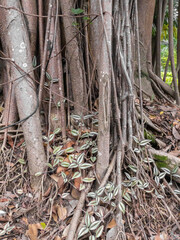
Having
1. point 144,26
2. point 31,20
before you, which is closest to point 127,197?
point 31,20

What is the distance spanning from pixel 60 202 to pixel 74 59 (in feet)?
3.41

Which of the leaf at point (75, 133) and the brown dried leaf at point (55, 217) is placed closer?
the brown dried leaf at point (55, 217)

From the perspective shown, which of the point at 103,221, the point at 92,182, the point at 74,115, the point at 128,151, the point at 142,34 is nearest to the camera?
the point at 103,221

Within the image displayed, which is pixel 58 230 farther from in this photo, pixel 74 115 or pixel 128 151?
pixel 74 115

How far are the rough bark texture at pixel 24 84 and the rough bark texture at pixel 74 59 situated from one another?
0.33 metres

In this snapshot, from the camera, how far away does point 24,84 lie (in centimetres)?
151

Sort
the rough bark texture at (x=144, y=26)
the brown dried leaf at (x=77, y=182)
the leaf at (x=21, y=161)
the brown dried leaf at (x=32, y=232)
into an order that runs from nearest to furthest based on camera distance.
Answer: the brown dried leaf at (x=32, y=232)
the brown dried leaf at (x=77, y=182)
the leaf at (x=21, y=161)
the rough bark texture at (x=144, y=26)

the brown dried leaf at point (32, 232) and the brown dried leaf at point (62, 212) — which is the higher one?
the brown dried leaf at point (62, 212)

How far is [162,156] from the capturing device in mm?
1697

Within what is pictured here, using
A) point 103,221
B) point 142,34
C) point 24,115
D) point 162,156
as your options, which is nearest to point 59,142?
point 24,115

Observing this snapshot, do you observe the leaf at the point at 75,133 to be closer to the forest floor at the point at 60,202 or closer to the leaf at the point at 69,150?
the forest floor at the point at 60,202

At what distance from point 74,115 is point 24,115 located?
1.20 ft

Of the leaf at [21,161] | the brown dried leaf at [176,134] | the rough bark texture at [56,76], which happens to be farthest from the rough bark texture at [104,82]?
the brown dried leaf at [176,134]

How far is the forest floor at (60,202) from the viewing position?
133 centimetres
